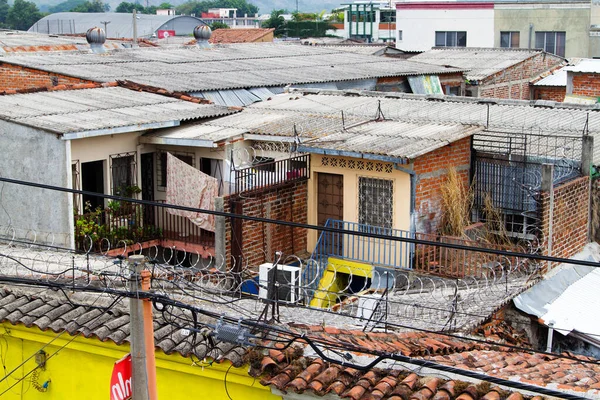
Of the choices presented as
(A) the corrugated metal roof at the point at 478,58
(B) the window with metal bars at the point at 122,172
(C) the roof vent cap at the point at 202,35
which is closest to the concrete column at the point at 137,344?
(B) the window with metal bars at the point at 122,172

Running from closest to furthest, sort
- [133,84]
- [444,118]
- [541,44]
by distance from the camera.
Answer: [444,118] → [133,84] → [541,44]

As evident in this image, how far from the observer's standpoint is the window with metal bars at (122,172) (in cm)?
1988

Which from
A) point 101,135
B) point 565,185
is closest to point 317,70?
point 101,135

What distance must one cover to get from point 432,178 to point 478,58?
76.0 ft

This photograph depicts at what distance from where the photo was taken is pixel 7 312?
11.1 meters

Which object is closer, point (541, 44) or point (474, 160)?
point (474, 160)

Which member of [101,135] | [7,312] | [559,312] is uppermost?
[101,135]

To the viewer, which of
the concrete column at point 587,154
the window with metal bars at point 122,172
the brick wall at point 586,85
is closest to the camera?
the concrete column at point 587,154

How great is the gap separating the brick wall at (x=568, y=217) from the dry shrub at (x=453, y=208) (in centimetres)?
174

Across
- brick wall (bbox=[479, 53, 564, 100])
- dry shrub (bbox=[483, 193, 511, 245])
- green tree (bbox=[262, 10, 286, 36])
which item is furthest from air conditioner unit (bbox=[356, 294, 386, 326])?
green tree (bbox=[262, 10, 286, 36])

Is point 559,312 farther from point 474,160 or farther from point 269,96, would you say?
point 269,96

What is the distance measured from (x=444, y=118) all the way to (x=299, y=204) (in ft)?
15.5

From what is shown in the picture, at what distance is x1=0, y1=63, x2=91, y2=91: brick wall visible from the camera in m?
24.3

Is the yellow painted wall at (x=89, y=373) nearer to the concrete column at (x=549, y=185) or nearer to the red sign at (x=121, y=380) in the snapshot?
the red sign at (x=121, y=380)
